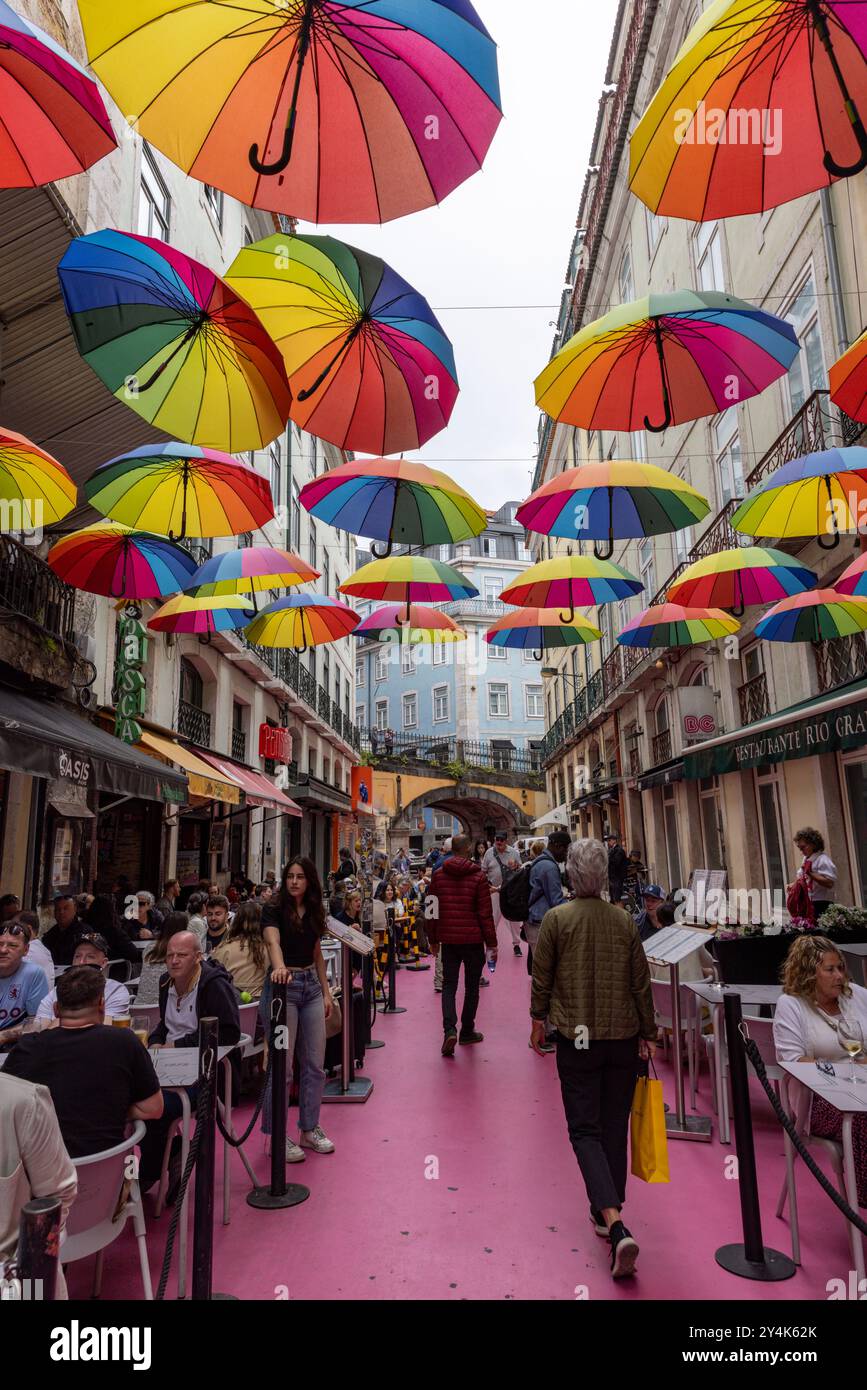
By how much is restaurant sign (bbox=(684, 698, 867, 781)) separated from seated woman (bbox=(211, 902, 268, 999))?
5.01m

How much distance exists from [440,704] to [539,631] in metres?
→ 41.3

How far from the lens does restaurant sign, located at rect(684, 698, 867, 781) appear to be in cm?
721

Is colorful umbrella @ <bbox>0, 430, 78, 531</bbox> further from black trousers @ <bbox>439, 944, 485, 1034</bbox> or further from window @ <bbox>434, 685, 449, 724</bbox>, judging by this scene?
window @ <bbox>434, 685, 449, 724</bbox>

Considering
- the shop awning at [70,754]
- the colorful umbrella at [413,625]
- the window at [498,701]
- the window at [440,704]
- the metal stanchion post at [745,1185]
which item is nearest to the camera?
the metal stanchion post at [745,1185]

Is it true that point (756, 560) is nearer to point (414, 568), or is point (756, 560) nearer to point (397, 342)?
point (414, 568)

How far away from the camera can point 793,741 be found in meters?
8.45

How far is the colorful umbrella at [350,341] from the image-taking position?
4.68 metres

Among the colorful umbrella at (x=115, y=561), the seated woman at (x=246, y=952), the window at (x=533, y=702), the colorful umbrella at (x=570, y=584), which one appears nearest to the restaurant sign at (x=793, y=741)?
the colorful umbrella at (x=570, y=584)

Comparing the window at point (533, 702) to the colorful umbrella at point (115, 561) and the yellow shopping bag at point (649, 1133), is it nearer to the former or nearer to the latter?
the colorful umbrella at point (115, 561)

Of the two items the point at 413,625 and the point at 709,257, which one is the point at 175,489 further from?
the point at 709,257

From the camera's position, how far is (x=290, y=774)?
2136 cm

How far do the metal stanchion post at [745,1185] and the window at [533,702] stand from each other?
48.4 meters
